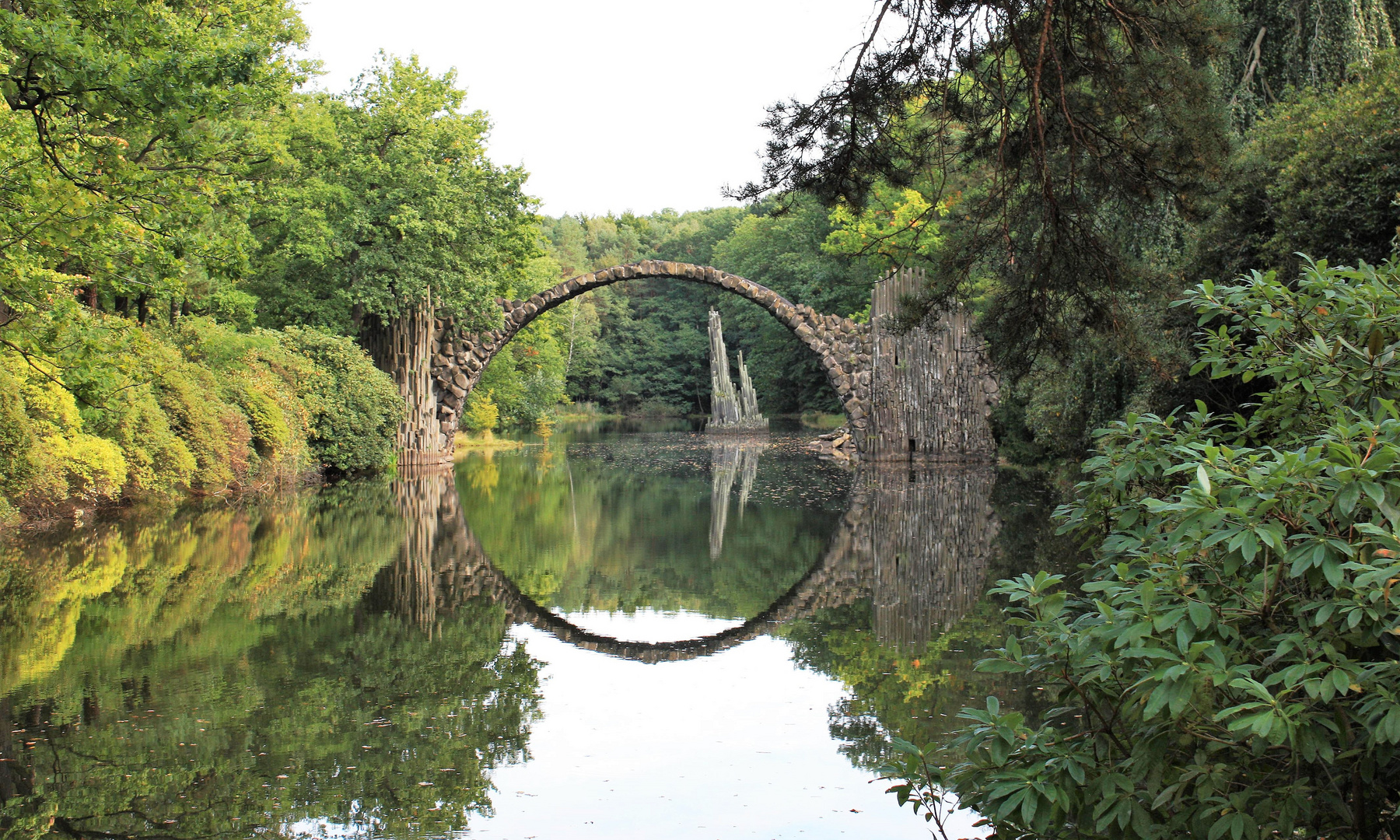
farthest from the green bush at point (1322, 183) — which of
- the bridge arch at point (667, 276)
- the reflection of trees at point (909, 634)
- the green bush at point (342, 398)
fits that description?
the green bush at point (342, 398)

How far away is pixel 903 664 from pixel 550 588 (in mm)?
3999

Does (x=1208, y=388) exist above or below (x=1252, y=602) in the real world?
above

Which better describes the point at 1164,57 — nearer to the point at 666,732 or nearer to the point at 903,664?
the point at 903,664

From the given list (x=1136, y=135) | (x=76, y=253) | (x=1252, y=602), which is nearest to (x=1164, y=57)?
(x=1136, y=135)

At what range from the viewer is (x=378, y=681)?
5.98 metres

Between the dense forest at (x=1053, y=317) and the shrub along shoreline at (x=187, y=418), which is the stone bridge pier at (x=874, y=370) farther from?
the shrub along shoreline at (x=187, y=418)

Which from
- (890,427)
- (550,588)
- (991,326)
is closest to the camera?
→ (991,326)

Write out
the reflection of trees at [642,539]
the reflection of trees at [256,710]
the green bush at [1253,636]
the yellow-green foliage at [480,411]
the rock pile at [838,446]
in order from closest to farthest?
the green bush at [1253,636]
the reflection of trees at [256,710]
the reflection of trees at [642,539]
the rock pile at [838,446]
the yellow-green foliage at [480,411]

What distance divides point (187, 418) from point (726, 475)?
10.3 meters

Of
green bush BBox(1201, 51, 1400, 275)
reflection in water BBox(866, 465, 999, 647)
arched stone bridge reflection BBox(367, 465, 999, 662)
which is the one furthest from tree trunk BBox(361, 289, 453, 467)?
green bush BBox(1201, 51, 1400, 275)

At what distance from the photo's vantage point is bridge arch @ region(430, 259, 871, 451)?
76.4ft

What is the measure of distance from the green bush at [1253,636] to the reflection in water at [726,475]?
8.05 metres

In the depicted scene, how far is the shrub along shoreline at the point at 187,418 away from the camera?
10992 millimetres

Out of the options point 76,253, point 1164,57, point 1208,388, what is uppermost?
point 1164,57
